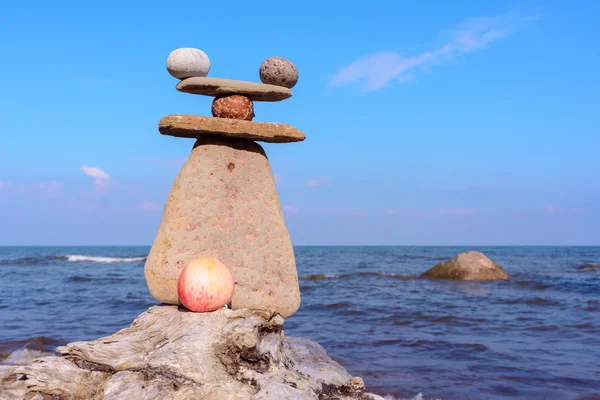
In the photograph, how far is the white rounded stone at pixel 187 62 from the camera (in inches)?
259

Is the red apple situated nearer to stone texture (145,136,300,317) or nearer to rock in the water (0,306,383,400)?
rock in the water (0,306,383,400)

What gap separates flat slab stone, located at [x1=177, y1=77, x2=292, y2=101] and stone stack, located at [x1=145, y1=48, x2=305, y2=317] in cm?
1

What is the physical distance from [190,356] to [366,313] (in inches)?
416

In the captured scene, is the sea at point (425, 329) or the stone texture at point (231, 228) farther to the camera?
the sea at point (425, 329)

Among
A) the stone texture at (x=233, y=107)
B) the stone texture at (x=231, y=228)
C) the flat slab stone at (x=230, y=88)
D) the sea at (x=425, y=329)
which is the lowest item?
the sea at (x=425, y=329)

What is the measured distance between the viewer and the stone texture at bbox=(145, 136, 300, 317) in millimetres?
6277

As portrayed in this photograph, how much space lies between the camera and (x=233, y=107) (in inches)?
260

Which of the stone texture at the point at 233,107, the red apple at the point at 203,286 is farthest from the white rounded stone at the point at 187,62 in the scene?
the red apple at the point at 203,286

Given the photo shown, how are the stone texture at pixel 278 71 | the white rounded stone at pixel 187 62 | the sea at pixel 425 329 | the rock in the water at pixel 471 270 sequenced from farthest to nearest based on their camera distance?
the rock in the water at pixel 471 270, the sea at pixel 425 329, the stone texture at pixel 278 71, the white rounded stone at pixel 187 62

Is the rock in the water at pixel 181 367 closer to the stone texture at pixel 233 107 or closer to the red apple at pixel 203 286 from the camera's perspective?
the red apple at pixel 203 286

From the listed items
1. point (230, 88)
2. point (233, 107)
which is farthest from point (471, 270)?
point (230, 88)

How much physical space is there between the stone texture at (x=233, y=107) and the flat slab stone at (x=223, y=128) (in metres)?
0.24

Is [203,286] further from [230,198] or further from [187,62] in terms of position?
[187,62]

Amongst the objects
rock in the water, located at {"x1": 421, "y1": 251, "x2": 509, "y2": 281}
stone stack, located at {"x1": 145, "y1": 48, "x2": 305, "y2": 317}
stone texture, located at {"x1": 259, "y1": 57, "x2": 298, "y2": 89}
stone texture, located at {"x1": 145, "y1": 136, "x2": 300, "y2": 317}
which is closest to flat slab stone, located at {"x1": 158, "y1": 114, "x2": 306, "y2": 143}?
stone stack, located at {"x1": 145, "y1": 48, "x2": 305, "y2": 317}
